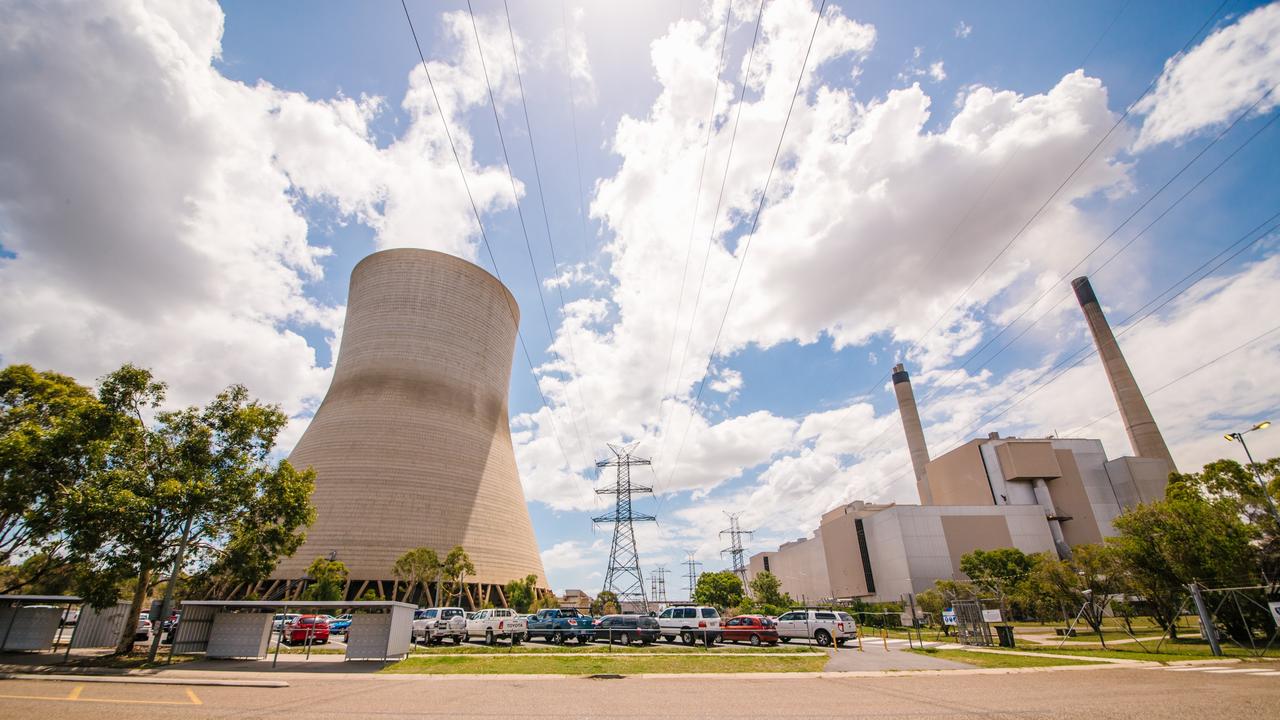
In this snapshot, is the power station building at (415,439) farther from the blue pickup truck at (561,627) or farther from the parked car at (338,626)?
the blue pickup truck at (561,627)

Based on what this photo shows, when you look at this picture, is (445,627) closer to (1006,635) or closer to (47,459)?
(47,459)

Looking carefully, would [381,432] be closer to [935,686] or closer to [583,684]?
[583,684]

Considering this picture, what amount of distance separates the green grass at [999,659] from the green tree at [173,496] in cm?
2627

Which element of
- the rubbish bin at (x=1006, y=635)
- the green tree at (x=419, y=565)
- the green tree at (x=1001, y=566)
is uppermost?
the green tree at (x=419, y=565)

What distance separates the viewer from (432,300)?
5266cm

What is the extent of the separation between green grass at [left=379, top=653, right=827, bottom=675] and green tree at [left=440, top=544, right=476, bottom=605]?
26.1 m

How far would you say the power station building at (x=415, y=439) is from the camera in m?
45.4

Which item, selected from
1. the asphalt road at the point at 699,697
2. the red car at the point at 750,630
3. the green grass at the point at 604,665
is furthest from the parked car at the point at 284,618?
the red car at the point at 750,630

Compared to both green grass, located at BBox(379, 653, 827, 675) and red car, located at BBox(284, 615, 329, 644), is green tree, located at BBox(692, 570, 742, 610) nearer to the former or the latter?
red car, located at BBox(284, 615, 329, 644)

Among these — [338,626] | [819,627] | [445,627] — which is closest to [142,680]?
[445,627]

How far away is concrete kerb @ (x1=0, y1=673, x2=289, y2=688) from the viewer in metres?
13.7

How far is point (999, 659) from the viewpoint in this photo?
18.0 metres

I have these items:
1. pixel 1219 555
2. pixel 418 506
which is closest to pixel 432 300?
pixel 418 506

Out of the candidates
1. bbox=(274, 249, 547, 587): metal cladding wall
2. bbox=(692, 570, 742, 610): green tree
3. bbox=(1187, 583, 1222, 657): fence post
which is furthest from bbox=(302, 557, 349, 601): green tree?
bbox=(1187, 583, 1222, 657): fence post
